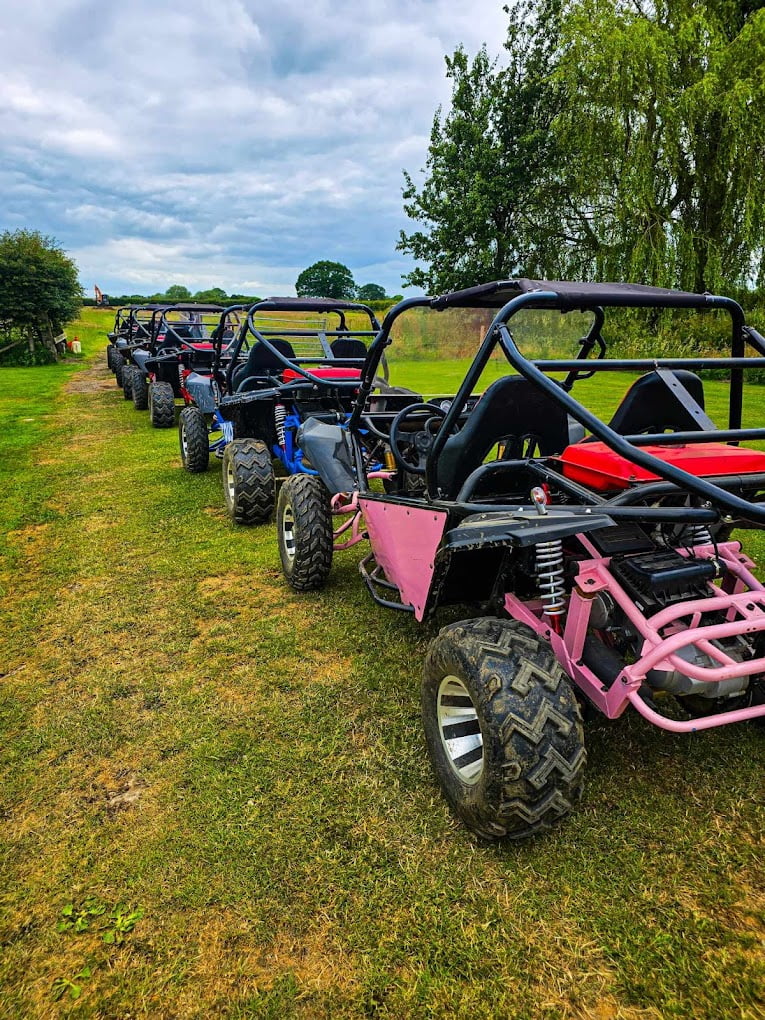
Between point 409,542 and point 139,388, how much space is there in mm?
11075

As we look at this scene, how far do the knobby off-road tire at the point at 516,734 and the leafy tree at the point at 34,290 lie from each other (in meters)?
24.2

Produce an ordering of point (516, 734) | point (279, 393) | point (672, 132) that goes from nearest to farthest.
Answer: point (516, 734) → point (279, 393) → point (672, 132)

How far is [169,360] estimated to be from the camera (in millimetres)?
10719

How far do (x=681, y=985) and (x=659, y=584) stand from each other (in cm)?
109

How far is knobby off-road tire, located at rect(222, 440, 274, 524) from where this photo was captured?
5.21 meters

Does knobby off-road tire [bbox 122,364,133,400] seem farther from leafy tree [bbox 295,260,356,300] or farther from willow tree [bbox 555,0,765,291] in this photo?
leafy tree [bbox 295,260,356,300]

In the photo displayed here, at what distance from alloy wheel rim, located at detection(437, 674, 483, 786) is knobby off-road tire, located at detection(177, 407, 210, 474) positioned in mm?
5579

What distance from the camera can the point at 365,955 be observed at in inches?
68.0

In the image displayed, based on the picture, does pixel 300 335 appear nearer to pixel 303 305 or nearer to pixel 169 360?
pixel 303 305

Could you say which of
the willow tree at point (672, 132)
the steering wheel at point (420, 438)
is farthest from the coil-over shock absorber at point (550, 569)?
the willow tree at point (672, 132)

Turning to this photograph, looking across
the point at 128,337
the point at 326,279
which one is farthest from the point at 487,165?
the point at 326,279

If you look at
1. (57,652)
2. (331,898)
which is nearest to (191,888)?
(331,898)

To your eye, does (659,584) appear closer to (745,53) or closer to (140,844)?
(140,844)

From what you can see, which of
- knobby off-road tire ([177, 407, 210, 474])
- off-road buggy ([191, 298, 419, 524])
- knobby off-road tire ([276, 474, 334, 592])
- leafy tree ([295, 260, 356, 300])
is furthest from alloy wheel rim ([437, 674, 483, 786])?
leafy tree ([295, 260, 356, 300])
